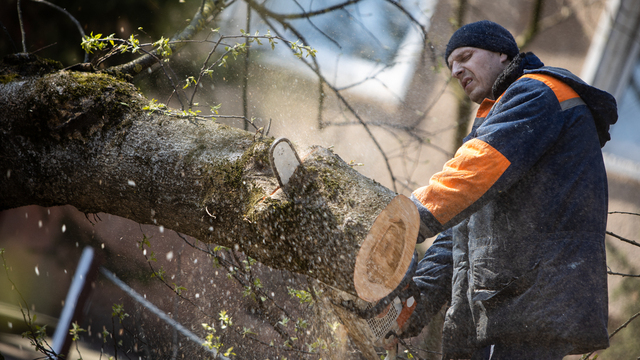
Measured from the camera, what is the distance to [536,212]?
133cm

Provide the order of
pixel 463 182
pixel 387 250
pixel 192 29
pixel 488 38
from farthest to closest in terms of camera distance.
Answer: pixel 192 29, pixel 488 38, pixel 387 250, pixel 463 182

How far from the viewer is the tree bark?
1.30 metres

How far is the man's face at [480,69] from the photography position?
1739 millimetres

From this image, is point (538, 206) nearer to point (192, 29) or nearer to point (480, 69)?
point (480, 69)

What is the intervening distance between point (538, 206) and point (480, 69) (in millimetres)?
756

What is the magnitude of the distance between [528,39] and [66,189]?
3759mm

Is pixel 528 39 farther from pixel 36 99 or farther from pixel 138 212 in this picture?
pixel 36 99

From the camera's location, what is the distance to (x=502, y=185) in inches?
48.7

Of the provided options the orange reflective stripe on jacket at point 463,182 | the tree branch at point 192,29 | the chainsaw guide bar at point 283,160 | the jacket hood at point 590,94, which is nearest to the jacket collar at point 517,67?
the jacket hood at point 590,94

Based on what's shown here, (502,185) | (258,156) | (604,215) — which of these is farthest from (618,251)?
(258,156)

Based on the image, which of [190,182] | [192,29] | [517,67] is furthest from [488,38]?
[192,29]

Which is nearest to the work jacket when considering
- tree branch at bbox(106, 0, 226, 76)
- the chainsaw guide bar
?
the chainsaw guide bar

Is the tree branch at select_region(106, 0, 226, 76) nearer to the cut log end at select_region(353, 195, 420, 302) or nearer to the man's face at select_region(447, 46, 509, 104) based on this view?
the man's face at select_region(447, 46, 509, 104)

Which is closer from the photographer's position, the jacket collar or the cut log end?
the cut log end
